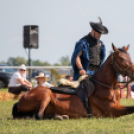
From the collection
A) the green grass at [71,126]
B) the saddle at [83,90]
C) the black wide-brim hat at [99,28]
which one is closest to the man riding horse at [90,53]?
the black wide-brim hat at [99,28]

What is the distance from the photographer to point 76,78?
28.7ft

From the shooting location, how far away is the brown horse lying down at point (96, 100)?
25.8 ft

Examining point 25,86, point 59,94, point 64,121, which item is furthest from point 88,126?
point 25,86

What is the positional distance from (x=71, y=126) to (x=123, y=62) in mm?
1731

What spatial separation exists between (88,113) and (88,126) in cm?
112

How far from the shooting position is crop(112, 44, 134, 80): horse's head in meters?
7.65

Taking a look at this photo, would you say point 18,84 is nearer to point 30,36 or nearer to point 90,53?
point 30,36

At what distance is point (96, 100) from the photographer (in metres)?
8.04

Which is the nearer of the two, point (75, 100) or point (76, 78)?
point (75, 100)

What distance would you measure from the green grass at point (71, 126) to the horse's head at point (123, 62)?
38.2 inches

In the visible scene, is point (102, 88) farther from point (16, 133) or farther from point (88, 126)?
point (16, 133)

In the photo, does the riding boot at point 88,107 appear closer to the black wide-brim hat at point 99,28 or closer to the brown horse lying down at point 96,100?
the brown horse lying down at point 96,100

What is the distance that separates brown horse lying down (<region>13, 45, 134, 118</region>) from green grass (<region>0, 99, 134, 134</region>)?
252mm

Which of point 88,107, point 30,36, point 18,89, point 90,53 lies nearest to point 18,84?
point 18,89
